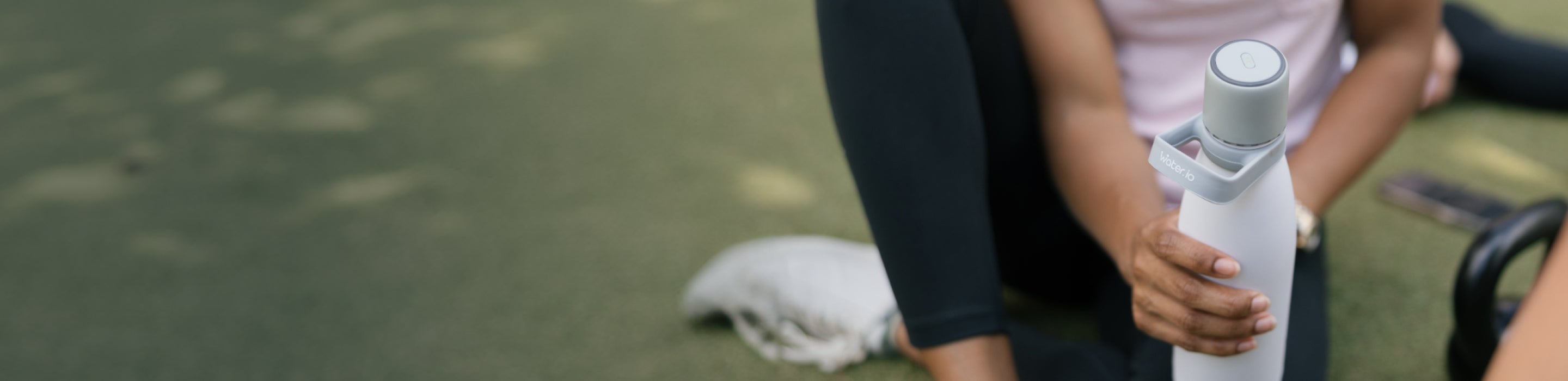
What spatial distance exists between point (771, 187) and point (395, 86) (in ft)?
2.45

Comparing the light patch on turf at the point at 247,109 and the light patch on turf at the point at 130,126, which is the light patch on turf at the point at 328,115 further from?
the light patch on turf at the point at 130,126

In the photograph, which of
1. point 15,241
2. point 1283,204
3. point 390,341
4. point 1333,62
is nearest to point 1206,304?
A: point 1283,204

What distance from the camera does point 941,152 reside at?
87cm

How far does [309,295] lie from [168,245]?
0.29m

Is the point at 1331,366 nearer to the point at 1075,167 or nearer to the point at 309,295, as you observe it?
the point at 1075,167

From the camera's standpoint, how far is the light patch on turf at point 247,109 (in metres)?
1.89

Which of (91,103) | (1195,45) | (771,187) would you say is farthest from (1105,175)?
(91,103)

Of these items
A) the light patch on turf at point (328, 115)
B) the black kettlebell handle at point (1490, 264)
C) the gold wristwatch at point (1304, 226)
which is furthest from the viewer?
the light patch on turf at point (328, 115)

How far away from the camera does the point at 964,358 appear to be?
0.89 meters

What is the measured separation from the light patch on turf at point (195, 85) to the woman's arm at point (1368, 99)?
1.71m

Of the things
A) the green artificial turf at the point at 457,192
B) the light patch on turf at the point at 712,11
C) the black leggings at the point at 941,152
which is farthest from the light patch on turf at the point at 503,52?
the black leggings at the point at 941,152

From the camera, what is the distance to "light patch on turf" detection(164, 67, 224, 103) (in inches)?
78.3

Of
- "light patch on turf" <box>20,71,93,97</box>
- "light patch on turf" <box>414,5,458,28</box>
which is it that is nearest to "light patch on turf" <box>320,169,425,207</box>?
"light patch on turf" <box>414,5,458,28</box>

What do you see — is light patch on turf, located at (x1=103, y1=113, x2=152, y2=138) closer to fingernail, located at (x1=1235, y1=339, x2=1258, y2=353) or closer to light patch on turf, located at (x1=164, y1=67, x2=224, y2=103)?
light patch on turf, located at (x1=164, y1=67, x2=224, y2=103)
